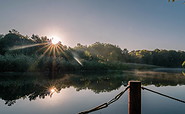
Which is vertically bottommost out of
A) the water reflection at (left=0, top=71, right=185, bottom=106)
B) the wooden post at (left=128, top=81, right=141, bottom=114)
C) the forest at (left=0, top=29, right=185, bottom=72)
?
the water reflection at (left=0, top=71, right=185, bottom=106)

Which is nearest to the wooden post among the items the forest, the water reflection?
the water reflection

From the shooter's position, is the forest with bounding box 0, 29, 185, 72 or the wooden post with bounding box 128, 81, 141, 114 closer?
the wooden post with bounding box 128, 81, 141, 114

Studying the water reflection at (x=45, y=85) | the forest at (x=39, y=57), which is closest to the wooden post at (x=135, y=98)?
the water reflection at (x=45, y=85)

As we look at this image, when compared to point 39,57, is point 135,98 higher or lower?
lower

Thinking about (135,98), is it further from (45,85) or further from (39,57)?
(39,57)

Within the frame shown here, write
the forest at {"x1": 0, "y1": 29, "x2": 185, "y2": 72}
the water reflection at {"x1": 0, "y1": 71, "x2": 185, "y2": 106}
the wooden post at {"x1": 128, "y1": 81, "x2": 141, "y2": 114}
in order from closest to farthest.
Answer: the wooden post at {"x1": 128, "y1": 81, "x2": 141, "y2": 114} < the water reflection at {"x1": 0, "y1": 71, "x2": 185, "y2": 106} < the forest at {"x1": 0, "y1": 29, "x2": 185, "y2": 72}

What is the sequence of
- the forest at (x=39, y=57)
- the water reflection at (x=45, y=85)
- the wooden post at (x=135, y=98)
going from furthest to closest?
the forest at (x=39, y=57) < the water reflection at (x=45, y=85) < the wooden post at (x=135, y=98)

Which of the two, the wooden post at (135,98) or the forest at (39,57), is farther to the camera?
the forest at (39,57)

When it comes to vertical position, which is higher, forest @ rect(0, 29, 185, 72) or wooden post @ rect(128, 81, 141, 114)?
forest @ rect(0, 29, 185, 72)

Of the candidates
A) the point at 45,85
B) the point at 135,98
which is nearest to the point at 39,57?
the point at 45,85

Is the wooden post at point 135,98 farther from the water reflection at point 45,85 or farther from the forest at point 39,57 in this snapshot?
the forest at point 39,57

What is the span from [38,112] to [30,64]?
38.5ft

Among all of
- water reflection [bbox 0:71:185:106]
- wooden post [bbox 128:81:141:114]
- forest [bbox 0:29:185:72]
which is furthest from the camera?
forest [bbox 0:29:185:72]

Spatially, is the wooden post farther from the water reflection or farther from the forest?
the forest
